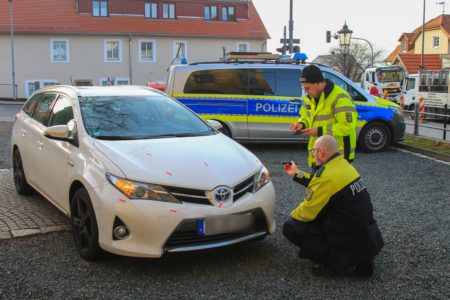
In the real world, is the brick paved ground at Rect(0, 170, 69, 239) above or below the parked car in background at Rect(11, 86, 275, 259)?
below

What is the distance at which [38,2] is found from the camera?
4412 cm

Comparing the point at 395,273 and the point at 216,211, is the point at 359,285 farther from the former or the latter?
the point at 216,211

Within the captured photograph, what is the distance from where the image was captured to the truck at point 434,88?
977 inches

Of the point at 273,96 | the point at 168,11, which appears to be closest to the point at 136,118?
the point at 273,96

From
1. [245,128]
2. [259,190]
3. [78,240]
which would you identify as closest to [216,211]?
[259,190]

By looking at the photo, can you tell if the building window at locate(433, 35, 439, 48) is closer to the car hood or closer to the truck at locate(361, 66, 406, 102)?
the truck at locate(361, 66, 406, 102)

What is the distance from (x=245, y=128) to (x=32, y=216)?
6034mm

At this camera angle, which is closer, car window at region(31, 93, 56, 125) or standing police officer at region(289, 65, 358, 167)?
standing police officer at region(289, 65, 358, 167)

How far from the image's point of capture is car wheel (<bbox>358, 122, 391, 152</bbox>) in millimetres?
11039

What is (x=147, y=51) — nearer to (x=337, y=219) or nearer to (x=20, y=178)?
(x=20, y=178)

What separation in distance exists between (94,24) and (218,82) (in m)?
36.1

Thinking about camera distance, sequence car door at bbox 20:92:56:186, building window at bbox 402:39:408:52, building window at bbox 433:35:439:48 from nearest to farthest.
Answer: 1. car door at bbox 20:92:56:186
2. building window at bbox 433:35:439:48
3. building window at bbox 402:39:408:52

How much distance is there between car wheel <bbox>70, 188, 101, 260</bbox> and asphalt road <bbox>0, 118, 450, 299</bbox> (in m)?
0.12

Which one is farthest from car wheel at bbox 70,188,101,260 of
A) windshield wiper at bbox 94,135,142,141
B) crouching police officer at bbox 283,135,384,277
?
crouching police officer at bbox 283,135,384,277
